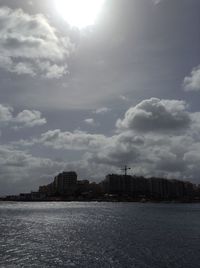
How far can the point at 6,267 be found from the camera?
4659 cm

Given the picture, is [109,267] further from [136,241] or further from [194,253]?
[136,241]

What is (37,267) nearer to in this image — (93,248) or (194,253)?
(93,248)

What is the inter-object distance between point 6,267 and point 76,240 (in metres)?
29.5

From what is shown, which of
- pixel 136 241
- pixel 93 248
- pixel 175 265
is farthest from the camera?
pixel 136 241

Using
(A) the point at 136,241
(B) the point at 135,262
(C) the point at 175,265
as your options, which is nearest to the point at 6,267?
(B) the point at 135,262

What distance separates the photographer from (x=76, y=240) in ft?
247

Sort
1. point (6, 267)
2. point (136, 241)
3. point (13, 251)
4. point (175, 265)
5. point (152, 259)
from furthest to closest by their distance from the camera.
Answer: point (136, 241), point (13, 251), point (152, 259), point (175, 265), point (6, 267)

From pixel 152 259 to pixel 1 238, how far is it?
105 feet

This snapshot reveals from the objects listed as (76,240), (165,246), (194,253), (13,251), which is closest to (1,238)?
(76,240)

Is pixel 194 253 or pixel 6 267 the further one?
pixel 194 253

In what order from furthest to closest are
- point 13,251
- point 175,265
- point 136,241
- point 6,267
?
point 136,241
point 13,251
point 175,265
point 6,267

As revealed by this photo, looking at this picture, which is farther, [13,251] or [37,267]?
[13,251]

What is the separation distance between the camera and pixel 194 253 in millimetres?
60062

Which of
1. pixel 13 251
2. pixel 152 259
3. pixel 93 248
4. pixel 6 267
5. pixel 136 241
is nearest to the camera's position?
pixel 6 267
